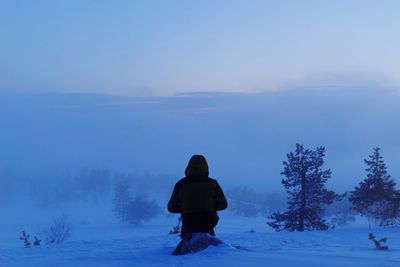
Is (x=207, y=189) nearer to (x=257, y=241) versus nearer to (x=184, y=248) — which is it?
(x=184, y=248)

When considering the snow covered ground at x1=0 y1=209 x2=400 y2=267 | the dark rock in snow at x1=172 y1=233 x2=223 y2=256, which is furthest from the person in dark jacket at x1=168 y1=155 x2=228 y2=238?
the snow covered ground at x1=0 y1=209 x2=400 y2=267

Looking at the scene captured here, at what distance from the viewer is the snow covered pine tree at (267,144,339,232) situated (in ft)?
102

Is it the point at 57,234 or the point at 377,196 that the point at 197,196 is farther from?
the point at 57,234

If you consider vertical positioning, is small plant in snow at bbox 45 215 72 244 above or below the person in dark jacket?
below

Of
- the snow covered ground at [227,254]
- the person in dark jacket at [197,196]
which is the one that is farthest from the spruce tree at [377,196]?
the person in dark jacket at [197,196]

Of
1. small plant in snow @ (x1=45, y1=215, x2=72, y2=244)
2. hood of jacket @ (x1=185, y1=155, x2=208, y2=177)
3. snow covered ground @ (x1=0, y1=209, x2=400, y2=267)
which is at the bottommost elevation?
small plant in snow @ (x1=45, y1=215, x2=72, y2=244)

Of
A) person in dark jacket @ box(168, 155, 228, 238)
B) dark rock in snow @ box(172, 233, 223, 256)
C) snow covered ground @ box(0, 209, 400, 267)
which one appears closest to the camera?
snow covered ground @ box(0, 209, 400, 267)

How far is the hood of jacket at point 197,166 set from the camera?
1134 centimetres

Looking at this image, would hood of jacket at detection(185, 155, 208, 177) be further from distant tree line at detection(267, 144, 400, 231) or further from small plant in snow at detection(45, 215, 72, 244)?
distant tree line at detection(267, 144, 400, 231)

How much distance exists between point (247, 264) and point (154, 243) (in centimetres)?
636

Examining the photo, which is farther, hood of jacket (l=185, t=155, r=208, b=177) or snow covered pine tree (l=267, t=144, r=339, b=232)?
snow covered pine tree (l=267, t=144, r=339, b=232)

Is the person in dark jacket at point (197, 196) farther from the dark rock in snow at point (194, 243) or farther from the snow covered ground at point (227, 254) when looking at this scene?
the snow covered ground at point (227, 254)

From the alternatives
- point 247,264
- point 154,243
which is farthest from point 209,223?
point 154,243

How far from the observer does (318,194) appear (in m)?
Answer: 31.2
